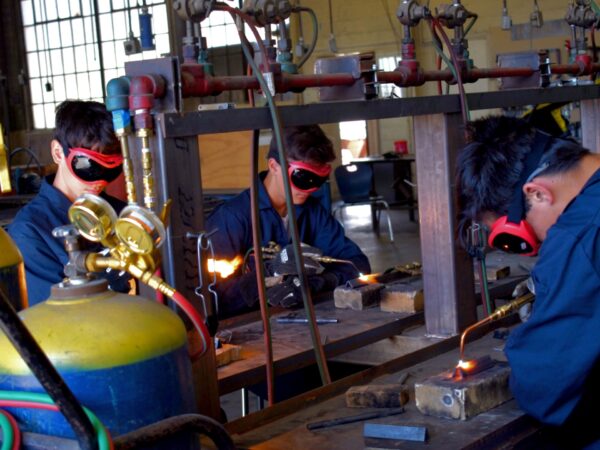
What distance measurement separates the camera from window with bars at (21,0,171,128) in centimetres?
1408

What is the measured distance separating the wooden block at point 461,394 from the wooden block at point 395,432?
12 cm

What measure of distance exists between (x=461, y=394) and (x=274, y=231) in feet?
6.74

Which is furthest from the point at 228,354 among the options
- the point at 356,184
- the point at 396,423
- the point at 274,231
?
the point at 356,184

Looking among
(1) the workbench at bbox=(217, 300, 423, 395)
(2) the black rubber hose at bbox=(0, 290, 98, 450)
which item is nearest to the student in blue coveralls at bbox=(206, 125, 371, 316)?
(1) the workbench at bbox=(217, 300, 423, 395)

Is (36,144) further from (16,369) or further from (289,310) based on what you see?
(16,369)

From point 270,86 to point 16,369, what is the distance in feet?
2.85

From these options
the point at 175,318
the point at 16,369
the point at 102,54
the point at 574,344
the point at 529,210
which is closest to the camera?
the point at 16,369

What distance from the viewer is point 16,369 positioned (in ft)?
3.91

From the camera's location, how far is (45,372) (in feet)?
3.30

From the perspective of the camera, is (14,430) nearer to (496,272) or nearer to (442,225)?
(442,225)

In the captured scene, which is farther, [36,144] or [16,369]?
[36,144]

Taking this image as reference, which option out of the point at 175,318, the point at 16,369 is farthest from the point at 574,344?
the point at 16,369

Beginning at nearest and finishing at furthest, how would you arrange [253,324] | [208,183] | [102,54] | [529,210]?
[529,210] < [253,324] < [208,183] < [102,54]

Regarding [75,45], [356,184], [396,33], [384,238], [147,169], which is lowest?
[384,238]
